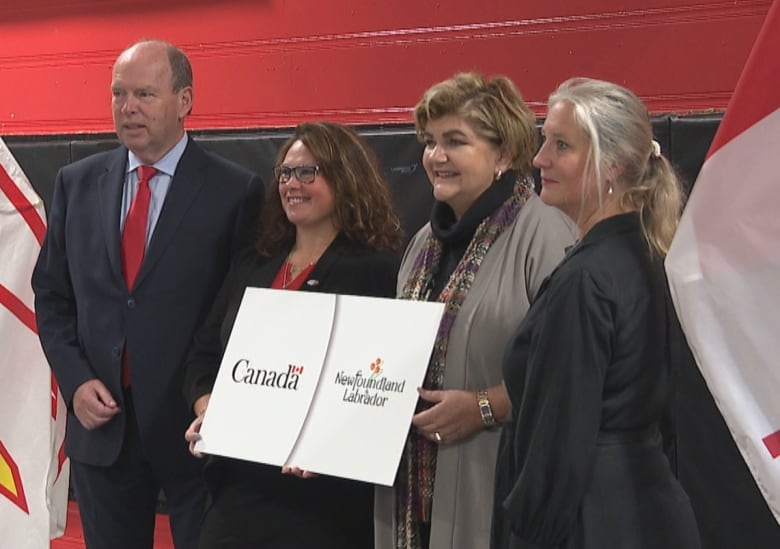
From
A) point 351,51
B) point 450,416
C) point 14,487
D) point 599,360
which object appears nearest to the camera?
point 599,360

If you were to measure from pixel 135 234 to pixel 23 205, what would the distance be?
318 millimetres

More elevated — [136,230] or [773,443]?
[136,230]

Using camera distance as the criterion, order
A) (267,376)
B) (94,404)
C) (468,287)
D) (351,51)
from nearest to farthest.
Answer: (468,287) → (267,376) → (94,404) → (351,51)

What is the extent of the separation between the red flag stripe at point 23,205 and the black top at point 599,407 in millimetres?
1501

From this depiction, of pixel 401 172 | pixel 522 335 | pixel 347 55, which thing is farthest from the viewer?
pixel 347 55

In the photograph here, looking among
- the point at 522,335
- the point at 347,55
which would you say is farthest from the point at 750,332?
the point at 347,55

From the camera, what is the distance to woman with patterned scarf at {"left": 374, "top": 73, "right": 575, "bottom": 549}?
2.06 m

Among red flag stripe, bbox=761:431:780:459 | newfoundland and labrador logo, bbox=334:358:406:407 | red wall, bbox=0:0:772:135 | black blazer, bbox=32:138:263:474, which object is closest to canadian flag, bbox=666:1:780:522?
red flag stripe, bbox=761:431:780:459

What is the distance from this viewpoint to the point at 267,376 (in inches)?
89.4

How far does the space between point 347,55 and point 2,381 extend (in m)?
2.00

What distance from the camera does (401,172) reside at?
3.31 metres

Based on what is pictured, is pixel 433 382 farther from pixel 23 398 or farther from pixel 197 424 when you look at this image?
pixel 23 398

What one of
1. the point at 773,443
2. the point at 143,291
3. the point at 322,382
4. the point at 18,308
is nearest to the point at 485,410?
the point at 322,382

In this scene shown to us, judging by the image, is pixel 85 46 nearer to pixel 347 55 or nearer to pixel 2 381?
pixel 347 55
